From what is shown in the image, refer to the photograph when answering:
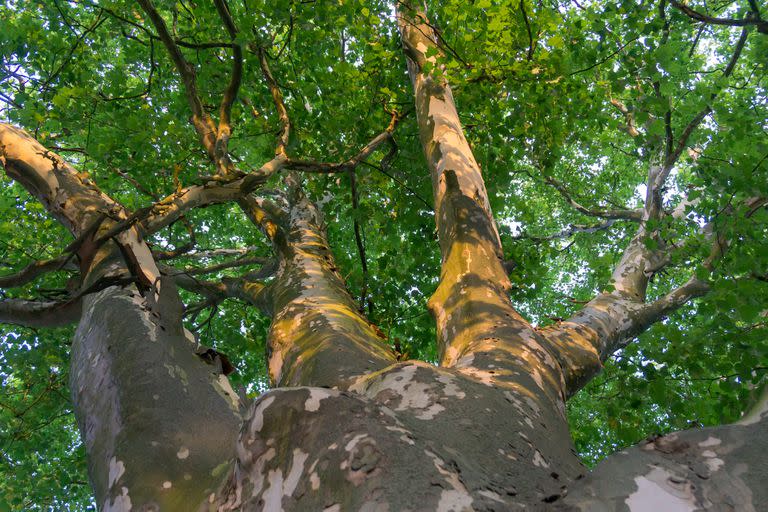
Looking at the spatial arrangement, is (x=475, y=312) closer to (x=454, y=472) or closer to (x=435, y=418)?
(x=435, y=418)

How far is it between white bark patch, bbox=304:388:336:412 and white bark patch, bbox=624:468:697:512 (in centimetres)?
68

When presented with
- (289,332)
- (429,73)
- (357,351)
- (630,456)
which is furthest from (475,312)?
(429,73)

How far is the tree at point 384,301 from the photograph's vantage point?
120 cm

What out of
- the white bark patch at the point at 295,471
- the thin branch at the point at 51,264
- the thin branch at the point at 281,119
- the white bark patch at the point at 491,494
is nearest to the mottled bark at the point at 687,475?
the white bark patch at the point at 491,494

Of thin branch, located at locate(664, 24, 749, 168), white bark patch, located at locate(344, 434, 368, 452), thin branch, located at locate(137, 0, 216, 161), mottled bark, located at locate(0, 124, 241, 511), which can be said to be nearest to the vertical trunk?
white bark patch, located at locate(344, 434, 368, 452)

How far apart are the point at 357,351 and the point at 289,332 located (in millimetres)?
649

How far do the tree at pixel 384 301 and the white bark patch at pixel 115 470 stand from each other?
2cm

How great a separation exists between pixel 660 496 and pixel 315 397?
2.48 ft

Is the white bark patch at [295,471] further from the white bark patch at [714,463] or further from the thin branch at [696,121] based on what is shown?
the thin branch at [696,121]

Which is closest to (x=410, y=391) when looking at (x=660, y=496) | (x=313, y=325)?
(x=660, y=496)

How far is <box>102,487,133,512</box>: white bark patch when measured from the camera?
4.43 feet

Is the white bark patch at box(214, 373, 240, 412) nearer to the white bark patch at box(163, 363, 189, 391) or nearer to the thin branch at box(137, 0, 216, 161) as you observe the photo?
the white bark patch at box(163, 363, 189, 391)

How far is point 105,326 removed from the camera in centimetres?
212

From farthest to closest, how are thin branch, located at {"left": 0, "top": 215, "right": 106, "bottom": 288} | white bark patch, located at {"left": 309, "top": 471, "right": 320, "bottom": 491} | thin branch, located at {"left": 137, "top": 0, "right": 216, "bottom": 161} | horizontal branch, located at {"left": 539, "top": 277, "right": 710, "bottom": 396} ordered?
thin branch, located at {"left": 137, "top": 0, "right": 216, "bottom": 161}, horizontal branch, located at {"left": 539, "top": 277, "right": 710, "bottom": 396}, thin branch, located at {"left": 0, "top": 215, "right": 106, "bottom": 288}, white bark patch, located at {"left": 309, "top": 471, "right": 320, "bottom": 491}
